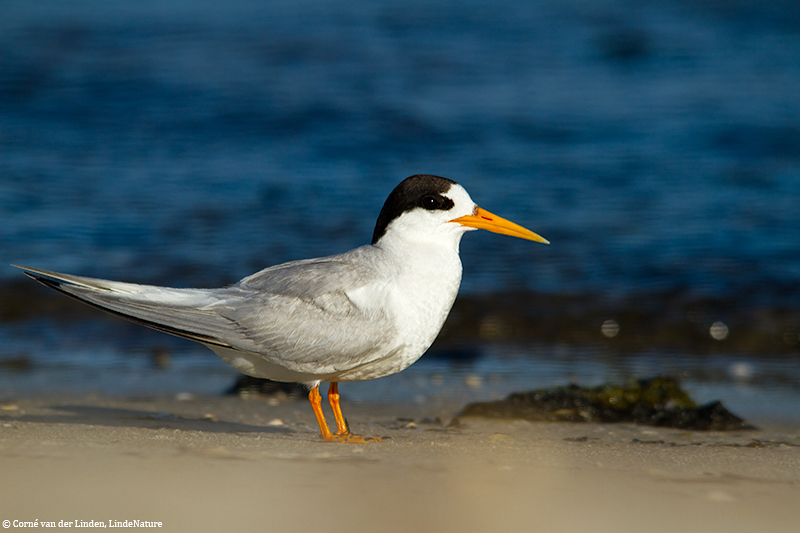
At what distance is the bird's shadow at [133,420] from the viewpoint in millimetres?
4254

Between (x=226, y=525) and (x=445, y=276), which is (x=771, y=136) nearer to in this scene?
(x=445, y=276)

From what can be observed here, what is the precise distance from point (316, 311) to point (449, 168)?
20.7 feet

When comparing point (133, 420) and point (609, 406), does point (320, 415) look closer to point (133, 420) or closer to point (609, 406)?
point (133, 420)

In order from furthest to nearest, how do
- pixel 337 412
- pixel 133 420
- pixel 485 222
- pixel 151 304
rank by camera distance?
pixel 133 420, pixel 485 222, pixel 337 412, pixel 151 304

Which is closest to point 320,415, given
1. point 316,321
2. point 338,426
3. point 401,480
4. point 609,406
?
point 338,426

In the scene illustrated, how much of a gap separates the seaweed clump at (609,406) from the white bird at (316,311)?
0.95 metres

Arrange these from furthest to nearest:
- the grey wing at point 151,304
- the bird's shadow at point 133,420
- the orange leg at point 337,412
→ the bird's shadow at point 133,420 < the orange leg at point 337,412 < the grey wing at point 151,304

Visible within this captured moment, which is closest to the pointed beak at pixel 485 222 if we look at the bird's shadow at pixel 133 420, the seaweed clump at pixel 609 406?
the seaweed clump at pixel 609 406

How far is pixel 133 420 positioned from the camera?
4.40 m

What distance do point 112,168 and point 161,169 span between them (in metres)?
0.59

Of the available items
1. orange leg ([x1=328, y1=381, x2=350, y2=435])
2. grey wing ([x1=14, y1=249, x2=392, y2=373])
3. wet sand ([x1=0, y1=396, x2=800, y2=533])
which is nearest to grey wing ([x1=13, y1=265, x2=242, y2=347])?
grey wing ([x1=14, y1=249, x2=392, y2=373])

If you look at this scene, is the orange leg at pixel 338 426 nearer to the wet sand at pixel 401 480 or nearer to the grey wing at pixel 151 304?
the wet sand at pixel 401 480

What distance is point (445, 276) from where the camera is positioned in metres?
4.00

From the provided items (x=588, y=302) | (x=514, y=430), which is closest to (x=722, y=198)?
(x=588, y=302)
